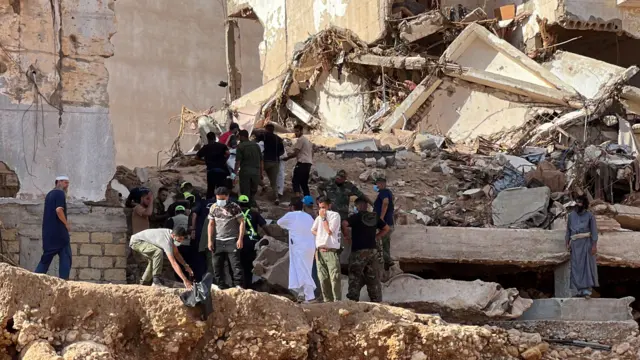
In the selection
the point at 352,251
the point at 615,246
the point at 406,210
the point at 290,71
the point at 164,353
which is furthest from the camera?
the point at 290,71

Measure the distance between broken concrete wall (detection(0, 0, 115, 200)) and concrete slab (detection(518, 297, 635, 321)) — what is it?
4.81 meters

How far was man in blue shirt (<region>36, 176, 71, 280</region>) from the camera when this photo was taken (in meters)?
11.2

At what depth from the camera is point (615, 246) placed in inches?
556

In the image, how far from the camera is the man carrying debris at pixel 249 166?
13.9m

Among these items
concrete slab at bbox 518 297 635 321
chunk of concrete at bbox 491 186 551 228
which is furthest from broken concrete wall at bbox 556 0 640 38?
concrete slab at bbox 518 297 635 321

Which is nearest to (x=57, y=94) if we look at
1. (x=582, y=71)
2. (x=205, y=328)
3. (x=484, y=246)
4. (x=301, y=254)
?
(x=301, y=254)

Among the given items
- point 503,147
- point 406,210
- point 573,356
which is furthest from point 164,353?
point 503,147

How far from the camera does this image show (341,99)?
23.2 m

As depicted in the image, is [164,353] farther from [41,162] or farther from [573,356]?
[573,356]

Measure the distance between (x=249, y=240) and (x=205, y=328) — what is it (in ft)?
6.13

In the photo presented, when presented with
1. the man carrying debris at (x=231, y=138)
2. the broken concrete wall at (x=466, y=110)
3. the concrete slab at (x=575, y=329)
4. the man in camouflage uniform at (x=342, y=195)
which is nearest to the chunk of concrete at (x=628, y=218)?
the concrete slab at (x=575, y=329)

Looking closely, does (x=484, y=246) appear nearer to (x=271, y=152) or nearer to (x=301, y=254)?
(x=271, y=152)

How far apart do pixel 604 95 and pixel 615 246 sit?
6.29 meters

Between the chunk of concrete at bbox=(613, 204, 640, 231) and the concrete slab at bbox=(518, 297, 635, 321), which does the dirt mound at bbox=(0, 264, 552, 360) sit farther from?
the chunk of concrete at bbox=(613, 204, 640, 231)
